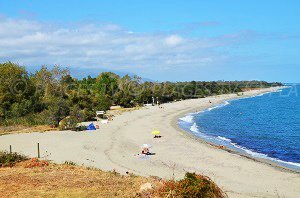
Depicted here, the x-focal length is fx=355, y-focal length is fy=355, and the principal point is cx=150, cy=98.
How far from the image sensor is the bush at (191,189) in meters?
15.6

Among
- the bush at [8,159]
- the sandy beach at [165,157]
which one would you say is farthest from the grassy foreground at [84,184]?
the sandy beach at [165,157]

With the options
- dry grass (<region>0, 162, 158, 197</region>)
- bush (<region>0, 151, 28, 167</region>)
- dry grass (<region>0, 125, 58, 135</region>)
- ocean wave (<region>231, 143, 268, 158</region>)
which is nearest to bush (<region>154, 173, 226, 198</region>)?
dry grass (<region>0, 162, 158, 197</region>)

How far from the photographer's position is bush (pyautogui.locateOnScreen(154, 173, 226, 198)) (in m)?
15.6

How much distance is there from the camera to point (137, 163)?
31.0 meters

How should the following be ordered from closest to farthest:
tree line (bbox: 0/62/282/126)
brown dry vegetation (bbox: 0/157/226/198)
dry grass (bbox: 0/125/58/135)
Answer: brown dry vegetation (bbox: 0/157/226/198), dry grass (bbox: 0/125/58/135), tree line (bbox: 0/62/282/126)

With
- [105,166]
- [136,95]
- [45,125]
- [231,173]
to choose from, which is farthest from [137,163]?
[136,95]

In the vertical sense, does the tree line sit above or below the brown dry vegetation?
above

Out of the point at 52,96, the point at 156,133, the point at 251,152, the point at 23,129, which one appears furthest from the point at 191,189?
the point at 52,96

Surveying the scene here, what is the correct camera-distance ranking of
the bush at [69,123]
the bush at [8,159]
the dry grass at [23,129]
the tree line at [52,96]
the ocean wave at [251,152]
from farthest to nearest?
1. the tree line at [52,96]
2. the bush at [69,123]
3. the dry grass at [23,129]
4. the ocean wave at [251,152]
5. the bush at [8,159]

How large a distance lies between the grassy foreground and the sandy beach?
4.05 metres

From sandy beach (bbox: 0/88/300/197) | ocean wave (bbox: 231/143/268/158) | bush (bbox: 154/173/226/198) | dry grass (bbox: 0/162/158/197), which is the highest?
bush (bbox: 154/173/226/198)

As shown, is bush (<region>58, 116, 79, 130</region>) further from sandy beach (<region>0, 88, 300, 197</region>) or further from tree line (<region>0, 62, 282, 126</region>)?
sandy beach (<region>0, 88, 300, 197</region>)

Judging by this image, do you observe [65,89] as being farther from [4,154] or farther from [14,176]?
[14,176]

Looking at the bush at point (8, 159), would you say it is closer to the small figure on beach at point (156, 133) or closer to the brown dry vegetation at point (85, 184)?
the brown dry vegetation at point (85, 184)
